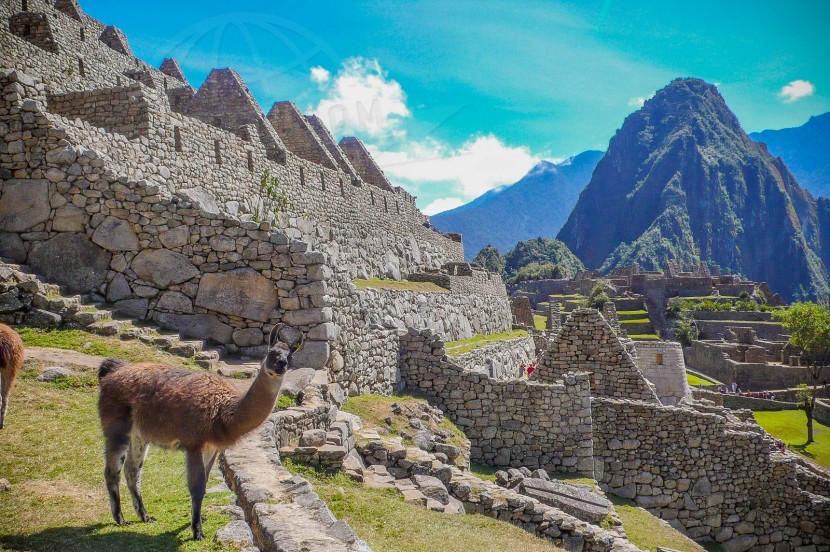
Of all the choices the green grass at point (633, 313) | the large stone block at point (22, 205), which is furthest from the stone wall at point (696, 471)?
the green grass at point (633, 313)

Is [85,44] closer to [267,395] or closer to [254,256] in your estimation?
[254,256]

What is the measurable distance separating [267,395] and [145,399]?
935 mm

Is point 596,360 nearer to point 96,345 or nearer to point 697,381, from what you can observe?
point 96,345

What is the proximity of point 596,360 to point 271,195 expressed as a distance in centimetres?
1221

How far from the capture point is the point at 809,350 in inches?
1681

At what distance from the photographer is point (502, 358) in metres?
22.3

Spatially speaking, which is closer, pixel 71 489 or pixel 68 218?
pixel 71 489

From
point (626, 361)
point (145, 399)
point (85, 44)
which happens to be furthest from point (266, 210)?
point (145, 399)

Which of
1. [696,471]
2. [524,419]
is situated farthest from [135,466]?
[696,471]

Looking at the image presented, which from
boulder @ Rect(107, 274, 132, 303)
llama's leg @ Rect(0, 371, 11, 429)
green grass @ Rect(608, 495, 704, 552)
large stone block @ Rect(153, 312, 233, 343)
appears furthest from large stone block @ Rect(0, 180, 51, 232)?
green grass @ Rect(608, 495, 704, 552)

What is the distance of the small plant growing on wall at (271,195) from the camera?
19516 mm

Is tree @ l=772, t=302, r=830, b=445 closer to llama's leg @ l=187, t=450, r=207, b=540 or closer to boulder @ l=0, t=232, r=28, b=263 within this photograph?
boulder @ l=0, t=232, r=28, b=263

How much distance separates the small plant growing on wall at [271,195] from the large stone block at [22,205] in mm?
9234

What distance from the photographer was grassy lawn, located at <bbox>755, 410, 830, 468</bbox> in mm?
26956
